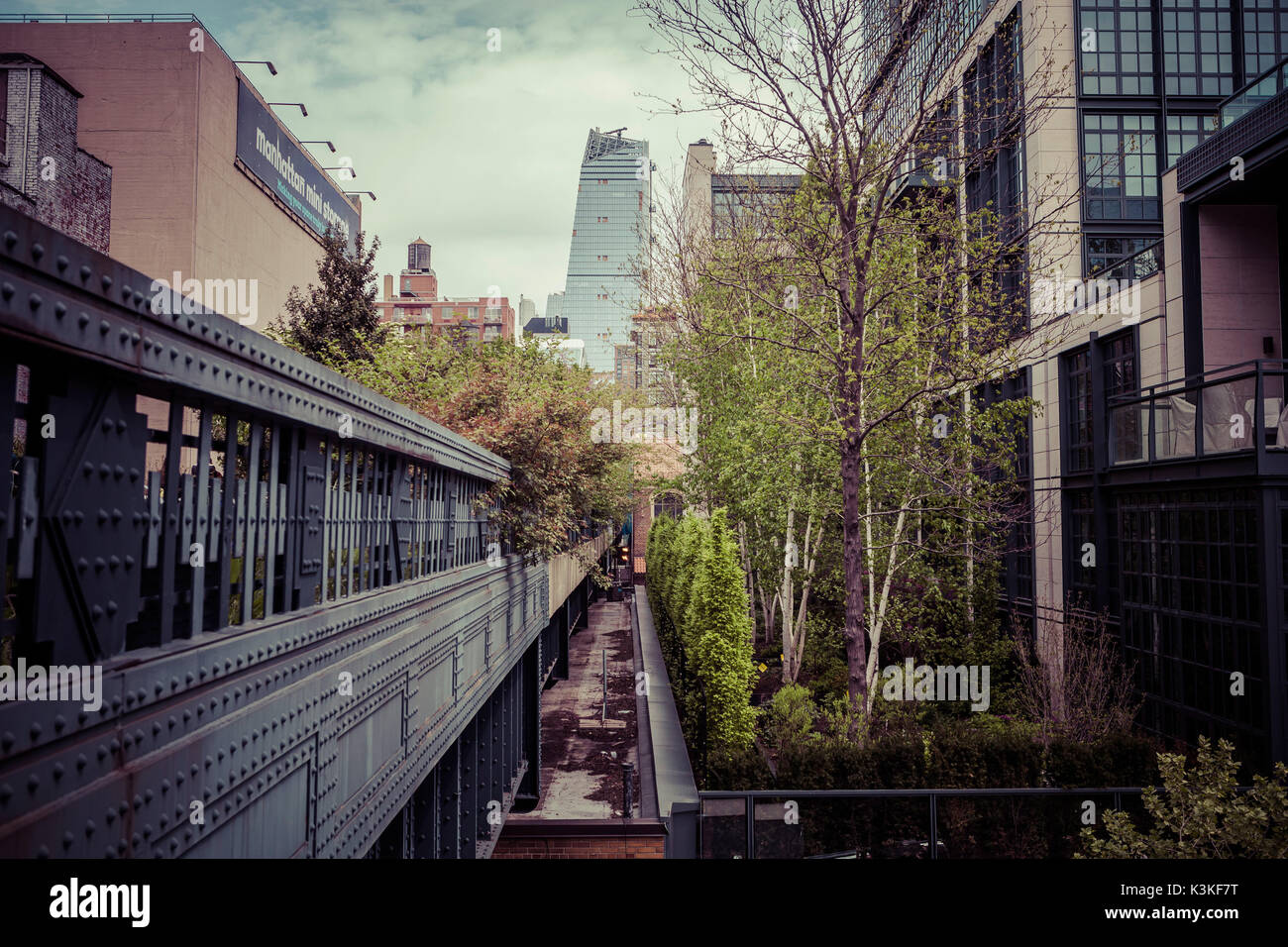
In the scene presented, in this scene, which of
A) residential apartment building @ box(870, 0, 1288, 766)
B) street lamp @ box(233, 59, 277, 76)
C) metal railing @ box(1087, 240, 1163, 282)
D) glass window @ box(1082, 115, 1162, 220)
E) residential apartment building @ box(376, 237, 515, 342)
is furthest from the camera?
residential apartment building @ box(376, 237, 515, 342)

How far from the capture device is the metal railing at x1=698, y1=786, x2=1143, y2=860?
9898 millimetres

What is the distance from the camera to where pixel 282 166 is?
37.4 metres

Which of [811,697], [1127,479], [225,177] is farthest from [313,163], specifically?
[1127,479]

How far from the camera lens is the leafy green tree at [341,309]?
22516 millimetres

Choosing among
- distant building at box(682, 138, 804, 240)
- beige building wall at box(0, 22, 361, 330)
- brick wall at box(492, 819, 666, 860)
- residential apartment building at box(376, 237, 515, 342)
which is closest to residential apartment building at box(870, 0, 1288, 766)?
distant building at box(682, 138, 804, 240)

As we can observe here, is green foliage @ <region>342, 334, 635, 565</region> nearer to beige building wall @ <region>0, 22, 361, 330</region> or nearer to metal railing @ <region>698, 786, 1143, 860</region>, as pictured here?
metal railing @ <region>698, 786, 1143, 860</region>

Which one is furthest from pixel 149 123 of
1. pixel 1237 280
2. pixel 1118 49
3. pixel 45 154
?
Result: pixel 1237 280

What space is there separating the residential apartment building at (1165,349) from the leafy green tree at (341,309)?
16111 mm

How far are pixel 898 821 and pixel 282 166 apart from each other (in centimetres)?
3887

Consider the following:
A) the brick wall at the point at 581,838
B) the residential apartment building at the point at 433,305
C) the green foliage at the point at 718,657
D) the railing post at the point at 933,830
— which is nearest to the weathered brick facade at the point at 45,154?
the green foliage at the point at 718,657

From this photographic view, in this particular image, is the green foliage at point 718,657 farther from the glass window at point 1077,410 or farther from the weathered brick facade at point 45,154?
the weathered brick facade at point 45,154

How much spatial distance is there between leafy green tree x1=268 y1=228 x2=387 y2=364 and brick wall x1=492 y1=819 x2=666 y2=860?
13531 millimetres

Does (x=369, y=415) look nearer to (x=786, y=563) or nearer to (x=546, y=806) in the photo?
(x=546, y=806)

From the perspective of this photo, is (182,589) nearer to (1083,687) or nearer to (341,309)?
(1083,687)
